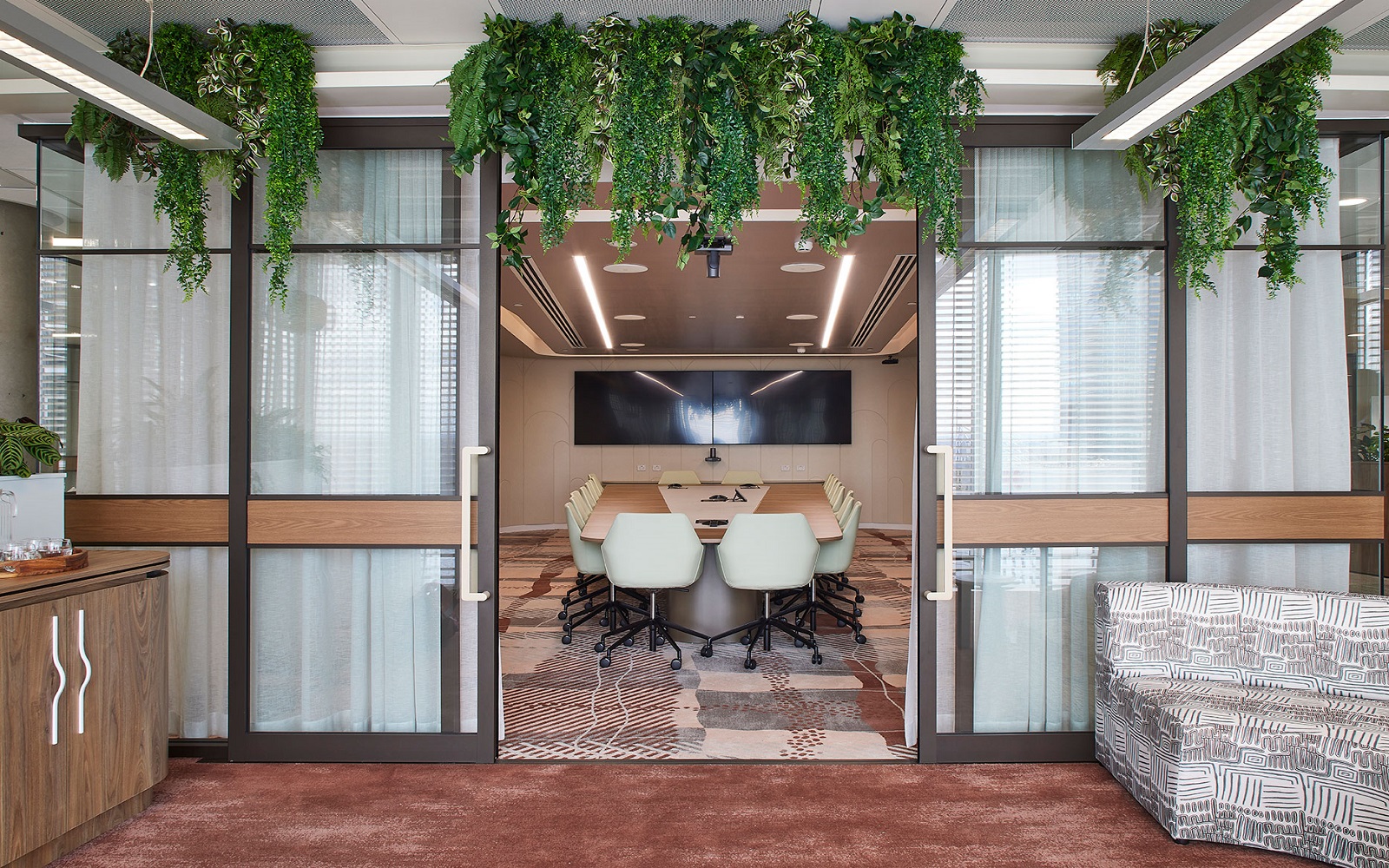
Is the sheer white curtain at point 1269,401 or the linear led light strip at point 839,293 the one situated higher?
the linear led light strip at point 839,293

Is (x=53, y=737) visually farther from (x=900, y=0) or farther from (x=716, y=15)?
(x=900, y=0)

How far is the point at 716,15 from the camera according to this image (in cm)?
300

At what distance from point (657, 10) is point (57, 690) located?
3.22m

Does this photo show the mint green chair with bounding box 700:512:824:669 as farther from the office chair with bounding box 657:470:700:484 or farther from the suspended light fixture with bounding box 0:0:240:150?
the office chair with bounding box 657:470:700:484

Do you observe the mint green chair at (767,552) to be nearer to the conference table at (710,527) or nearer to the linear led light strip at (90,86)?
the conference table at (710,527)

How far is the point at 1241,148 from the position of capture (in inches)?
123

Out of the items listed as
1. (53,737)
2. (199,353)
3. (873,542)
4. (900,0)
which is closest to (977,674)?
(900,0)

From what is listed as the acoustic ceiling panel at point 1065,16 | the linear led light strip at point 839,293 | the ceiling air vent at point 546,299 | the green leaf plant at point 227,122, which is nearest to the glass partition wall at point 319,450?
the green leaf plant at point 227,122

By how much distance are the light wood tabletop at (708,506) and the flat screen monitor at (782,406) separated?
2731 mm

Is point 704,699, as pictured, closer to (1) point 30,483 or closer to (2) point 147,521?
(2) point 147,521

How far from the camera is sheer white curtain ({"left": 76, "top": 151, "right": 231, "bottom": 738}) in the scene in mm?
3475

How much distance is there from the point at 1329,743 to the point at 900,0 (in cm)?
294

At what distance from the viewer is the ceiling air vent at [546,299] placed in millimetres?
6707

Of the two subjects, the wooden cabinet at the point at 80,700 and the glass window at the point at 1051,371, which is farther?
the glass window at the point at 1051,371
